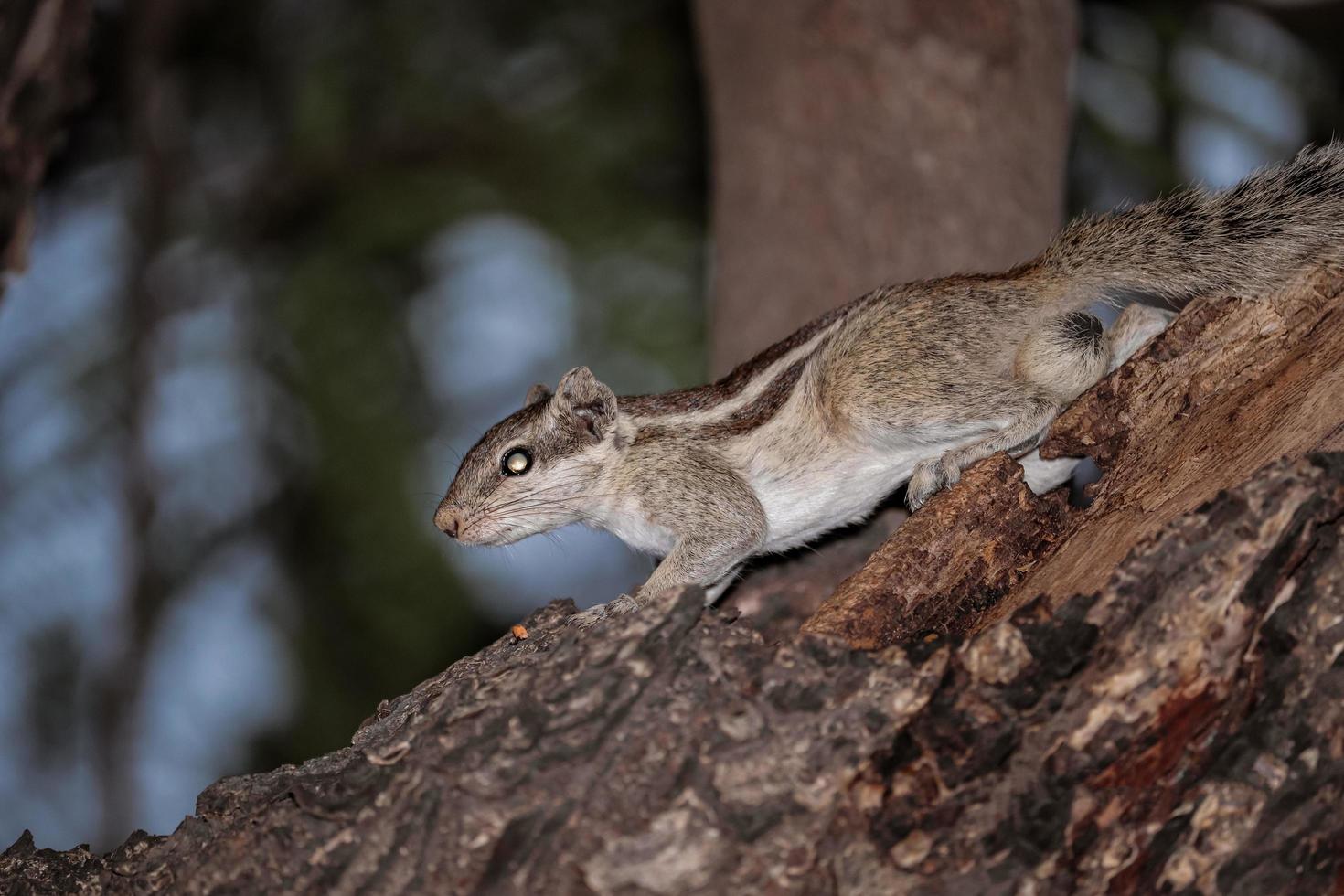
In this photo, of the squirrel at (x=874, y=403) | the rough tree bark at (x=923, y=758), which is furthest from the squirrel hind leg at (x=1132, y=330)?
the rough tree bark at (x=923, y=758)

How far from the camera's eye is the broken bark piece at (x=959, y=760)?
2.59 meters

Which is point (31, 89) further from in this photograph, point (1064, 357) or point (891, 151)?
point (1064, 357)

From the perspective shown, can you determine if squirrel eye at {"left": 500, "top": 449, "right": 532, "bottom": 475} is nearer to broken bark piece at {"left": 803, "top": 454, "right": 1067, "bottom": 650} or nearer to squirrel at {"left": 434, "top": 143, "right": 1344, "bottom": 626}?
squirrel at {"left": 434, "top": 143, "right": 1344, "bottom": 626}

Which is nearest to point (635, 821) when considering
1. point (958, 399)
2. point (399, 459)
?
point (958, 399)

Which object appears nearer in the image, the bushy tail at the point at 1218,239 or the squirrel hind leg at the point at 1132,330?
the bushy tail at the point at 1218,239

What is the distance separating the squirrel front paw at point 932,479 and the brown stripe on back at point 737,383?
2.03 feet

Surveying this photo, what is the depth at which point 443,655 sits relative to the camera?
6746 millimetres

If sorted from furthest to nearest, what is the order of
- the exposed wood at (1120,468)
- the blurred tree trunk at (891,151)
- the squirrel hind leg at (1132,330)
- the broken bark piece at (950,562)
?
1. the blurred tree trunk at (891,151)
2. the squirrel hind leg at (1132,330)
3. the broken bark piece at (950,562)
4. the exposed wood at (1120,468)

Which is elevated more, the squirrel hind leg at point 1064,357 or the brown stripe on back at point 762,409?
the brown stripe on back at point 762,409

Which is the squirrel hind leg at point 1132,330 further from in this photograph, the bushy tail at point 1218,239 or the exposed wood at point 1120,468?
the exposed wood at point 1120,468

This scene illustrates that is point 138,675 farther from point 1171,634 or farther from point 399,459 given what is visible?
point 1171,634

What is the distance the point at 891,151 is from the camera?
5.87m

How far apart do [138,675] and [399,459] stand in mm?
2167

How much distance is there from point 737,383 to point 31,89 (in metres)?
3.08
